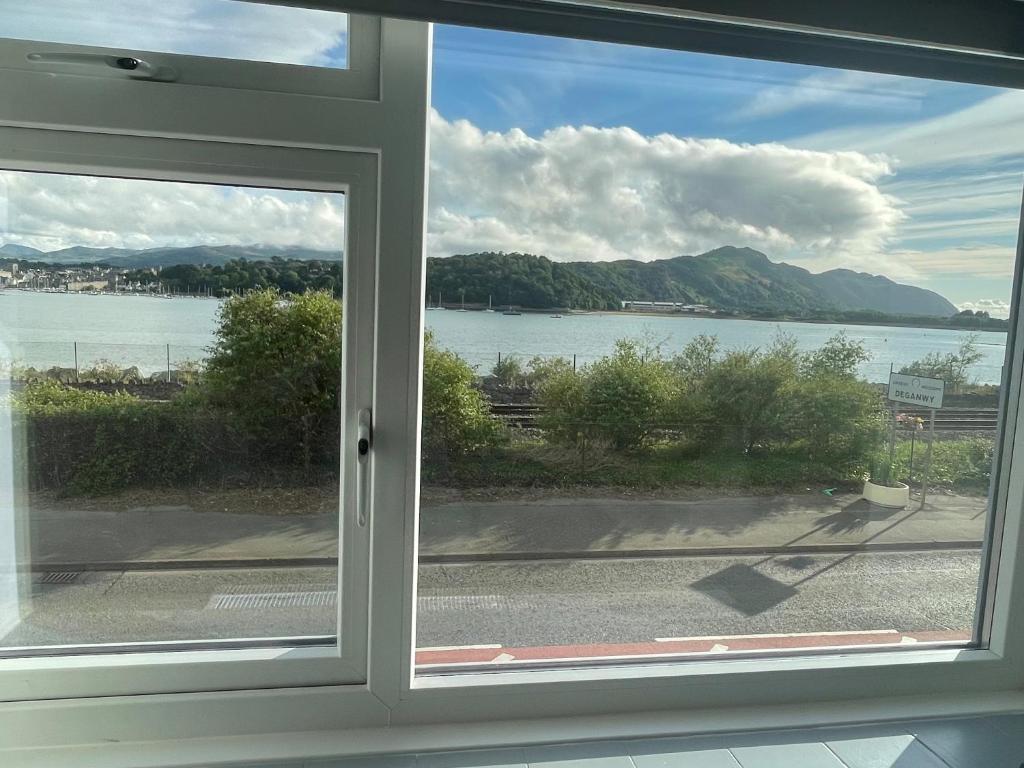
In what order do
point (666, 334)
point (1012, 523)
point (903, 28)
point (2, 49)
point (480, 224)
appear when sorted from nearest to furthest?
point (2, 49), point (903, 28), point (480, 224), point (666, 334), point (1012, 523)

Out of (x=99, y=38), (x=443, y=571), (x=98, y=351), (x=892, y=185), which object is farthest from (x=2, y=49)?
(x=892, y=185)

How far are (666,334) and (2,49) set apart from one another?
5.02ft

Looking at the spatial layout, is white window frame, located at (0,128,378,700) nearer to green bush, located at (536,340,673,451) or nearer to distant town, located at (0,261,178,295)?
distant town, located at (0,261,178,295)

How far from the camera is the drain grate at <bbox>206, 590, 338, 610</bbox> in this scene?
1587mm

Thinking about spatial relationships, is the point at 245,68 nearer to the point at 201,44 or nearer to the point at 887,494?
the point at 201,44

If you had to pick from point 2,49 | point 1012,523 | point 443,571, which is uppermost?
point 2,49

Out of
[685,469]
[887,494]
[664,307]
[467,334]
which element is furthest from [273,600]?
[887,494]

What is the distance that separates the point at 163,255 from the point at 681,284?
3.93ft

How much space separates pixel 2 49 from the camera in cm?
134

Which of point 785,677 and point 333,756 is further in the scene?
point 785,677

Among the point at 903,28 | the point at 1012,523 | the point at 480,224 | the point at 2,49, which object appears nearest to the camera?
the point at 2,49

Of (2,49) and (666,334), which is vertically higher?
(2,49)

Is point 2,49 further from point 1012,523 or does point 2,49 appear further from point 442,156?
point 1012,523

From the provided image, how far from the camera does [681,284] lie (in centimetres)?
169
